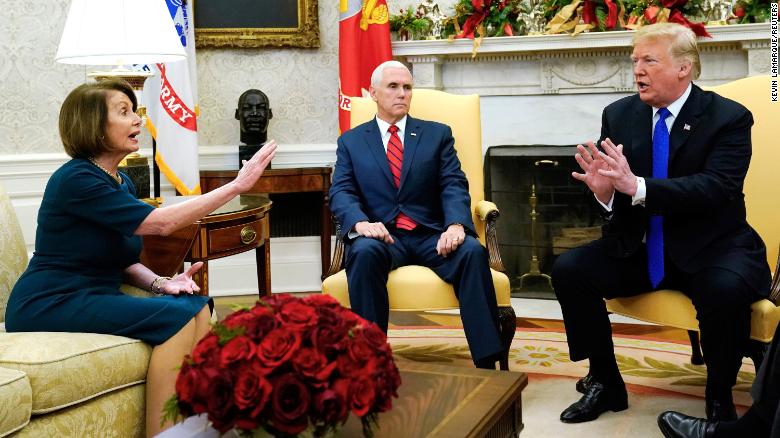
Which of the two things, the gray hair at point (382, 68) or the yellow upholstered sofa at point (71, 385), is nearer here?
the yellow upholstered sofa at point (71, 385)

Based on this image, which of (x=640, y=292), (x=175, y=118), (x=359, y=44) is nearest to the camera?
(x=640, y=292)

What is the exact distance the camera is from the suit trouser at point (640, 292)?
2.92m

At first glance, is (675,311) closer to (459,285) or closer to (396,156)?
(459,285)

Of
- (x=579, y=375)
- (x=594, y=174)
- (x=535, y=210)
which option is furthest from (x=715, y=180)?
(x=535, y=210)

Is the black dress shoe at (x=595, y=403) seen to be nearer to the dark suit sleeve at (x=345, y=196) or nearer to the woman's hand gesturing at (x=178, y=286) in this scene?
the dark suit sleeve at (x=345, y=196)

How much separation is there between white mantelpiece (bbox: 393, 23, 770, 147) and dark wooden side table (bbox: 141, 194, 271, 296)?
1.98 meters

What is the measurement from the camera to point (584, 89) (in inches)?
209

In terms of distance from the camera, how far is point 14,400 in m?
2.30

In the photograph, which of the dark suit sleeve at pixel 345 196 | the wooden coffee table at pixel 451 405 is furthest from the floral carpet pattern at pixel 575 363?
the wooden coffee table at pixel 451 405

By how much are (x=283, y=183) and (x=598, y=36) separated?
75.2 inches

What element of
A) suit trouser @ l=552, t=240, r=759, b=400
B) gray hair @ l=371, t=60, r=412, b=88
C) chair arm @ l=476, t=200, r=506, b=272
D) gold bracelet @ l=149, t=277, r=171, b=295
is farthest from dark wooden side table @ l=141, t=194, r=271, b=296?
suit trouser @ l=552, t=240, r=759, b=400

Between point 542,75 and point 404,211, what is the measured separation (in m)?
2.00

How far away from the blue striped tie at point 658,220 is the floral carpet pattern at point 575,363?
601 mm

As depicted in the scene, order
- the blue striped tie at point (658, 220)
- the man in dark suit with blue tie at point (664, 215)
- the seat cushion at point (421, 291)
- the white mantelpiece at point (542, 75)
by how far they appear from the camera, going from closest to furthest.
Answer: the man in dark suit with blue tie at point (664, 215), the blue striped tie at point (658, 220), the seat cushion at point (421, 291), the white mantelpiece at point (542, 75)
